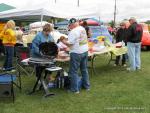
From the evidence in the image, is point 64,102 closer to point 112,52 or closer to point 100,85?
point 100,85

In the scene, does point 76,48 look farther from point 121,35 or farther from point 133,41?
point 121,35

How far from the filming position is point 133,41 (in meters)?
11.2

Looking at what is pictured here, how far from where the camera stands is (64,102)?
287 inches

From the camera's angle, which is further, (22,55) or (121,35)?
(121,35)

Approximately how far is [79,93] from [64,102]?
82 centimetres

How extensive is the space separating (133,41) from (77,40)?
12.8 ft

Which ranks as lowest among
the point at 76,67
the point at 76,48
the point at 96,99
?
the point at 96,99

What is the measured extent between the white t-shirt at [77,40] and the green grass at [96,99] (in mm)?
994

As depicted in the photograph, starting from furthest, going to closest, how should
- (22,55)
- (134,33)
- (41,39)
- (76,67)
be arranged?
(134,33)
(22,55)
(41,39)
(76,67)

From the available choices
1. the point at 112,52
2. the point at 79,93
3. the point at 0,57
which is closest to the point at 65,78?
the point at 79,93

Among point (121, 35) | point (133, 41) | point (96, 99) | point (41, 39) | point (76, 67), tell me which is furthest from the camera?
point (121, 35)

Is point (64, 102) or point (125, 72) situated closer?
point (64, 102)

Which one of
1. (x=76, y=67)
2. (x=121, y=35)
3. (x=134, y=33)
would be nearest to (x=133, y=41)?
(x=134, y=33)

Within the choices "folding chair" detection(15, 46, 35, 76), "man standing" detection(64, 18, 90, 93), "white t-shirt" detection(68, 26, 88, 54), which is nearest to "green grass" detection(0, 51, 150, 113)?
"man standing" detection(64, 18, 90, 93)
